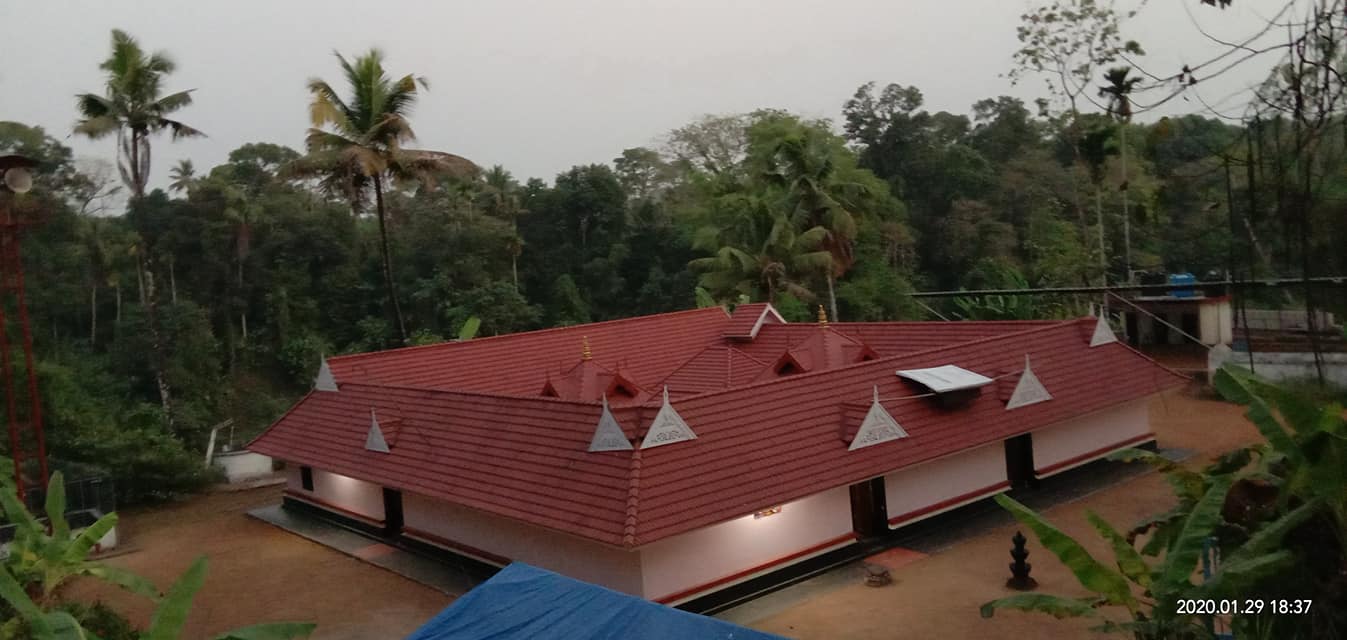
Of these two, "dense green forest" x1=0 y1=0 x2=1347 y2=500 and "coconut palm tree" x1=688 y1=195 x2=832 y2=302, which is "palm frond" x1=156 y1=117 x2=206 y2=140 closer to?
"dense green forest" x1=0 y1=0 x2=1347 y2=500

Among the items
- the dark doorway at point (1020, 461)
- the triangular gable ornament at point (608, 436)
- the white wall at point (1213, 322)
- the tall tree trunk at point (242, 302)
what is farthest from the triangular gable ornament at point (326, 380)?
the white wall at point (1213, 322)

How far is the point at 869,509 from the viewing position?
41.7ft

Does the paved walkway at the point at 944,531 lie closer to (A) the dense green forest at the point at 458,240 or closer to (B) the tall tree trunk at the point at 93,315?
(A) the dense green forest at the point at 458,240

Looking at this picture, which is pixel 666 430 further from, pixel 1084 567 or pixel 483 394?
pixel 1084 567

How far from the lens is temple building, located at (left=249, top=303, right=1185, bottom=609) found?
34.9 ft

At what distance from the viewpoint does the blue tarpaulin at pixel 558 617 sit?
5785 mm

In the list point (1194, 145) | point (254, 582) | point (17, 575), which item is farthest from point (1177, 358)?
point (17, 575)

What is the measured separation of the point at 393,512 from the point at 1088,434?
38.5 feet

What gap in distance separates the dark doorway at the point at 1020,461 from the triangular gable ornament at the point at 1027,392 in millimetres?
720

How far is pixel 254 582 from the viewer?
13.1 meters

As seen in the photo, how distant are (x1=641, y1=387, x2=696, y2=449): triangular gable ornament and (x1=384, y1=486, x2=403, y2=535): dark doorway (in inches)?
225

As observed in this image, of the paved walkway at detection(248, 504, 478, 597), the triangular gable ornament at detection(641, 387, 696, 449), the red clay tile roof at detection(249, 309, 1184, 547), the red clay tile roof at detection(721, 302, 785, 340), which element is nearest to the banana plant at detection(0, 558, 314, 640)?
the red clay tile roof at detection(249, 309, 1184, 547)

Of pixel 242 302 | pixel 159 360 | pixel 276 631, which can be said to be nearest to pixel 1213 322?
pixel 276 631

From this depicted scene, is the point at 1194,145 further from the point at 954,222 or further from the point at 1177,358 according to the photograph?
the point at 954,222
